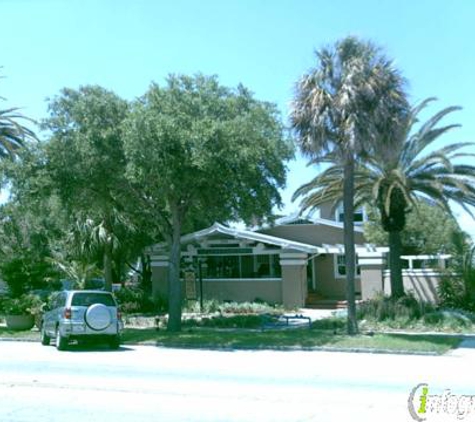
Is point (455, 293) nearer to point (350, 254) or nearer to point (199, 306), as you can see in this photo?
point (350, 254)

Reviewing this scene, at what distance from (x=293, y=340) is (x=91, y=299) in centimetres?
592

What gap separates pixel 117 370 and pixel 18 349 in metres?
6.63

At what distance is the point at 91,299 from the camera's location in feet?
63.3

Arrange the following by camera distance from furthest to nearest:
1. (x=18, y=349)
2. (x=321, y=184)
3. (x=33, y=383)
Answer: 1. (x=321, y=184)
2. (x=18, y=349)
3. (x=33, y=383)

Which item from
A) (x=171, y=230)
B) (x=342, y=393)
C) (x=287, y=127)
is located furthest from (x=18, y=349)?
(x=342, y=393)

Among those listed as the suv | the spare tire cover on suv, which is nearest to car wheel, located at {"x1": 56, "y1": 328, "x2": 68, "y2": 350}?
the suv

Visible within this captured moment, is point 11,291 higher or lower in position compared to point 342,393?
higher

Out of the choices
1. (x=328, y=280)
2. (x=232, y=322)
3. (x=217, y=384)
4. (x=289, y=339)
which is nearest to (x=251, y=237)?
(x=328, y=280)

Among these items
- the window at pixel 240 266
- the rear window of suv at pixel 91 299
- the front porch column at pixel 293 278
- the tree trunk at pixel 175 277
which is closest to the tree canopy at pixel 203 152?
the tree trunk at pixel 175 277

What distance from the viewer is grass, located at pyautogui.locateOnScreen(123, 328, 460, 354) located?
17688 mm

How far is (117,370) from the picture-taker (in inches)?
567

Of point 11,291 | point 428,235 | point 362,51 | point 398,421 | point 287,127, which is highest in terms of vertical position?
point 362,51

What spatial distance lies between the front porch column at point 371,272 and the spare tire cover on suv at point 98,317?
1411 centimetres

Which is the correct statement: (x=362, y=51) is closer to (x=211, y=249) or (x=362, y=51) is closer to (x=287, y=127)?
(x=287, y=127)
